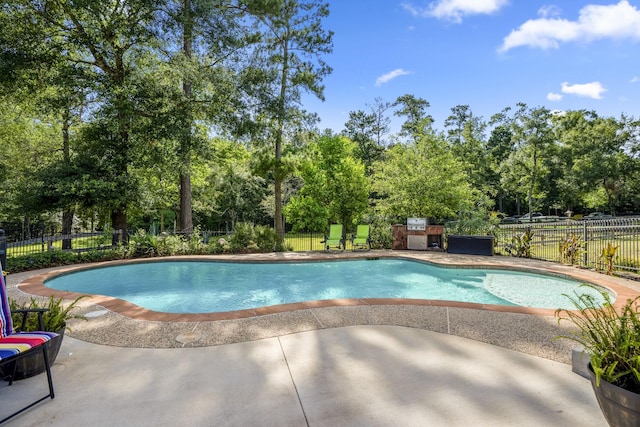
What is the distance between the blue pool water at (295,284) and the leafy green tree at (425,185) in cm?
416

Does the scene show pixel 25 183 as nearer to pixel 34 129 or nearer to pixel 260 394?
pixel 34 129

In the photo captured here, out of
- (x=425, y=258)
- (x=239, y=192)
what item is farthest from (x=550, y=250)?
(x=239, y=192)

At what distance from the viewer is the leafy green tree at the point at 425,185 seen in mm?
13055

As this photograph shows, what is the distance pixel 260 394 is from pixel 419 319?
2.39 metres

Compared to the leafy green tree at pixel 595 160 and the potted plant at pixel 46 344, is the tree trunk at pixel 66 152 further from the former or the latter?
the leafy green tree at pixel 595 160

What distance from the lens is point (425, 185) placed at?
514 inches

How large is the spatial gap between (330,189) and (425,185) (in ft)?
17.9

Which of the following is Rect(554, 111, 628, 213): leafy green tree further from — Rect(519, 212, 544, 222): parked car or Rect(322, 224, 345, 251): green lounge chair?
Rect(322, 224, 345, 251): green lounge chair

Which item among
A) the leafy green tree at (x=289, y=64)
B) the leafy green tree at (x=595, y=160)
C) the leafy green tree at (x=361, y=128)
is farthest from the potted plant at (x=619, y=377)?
the leafy green tree at (x=595, y=160)

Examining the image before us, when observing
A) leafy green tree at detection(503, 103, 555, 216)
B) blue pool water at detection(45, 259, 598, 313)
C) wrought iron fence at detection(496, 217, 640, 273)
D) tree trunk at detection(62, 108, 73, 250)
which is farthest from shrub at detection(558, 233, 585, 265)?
leafy green tree at detection(503, 103, 555, 216)

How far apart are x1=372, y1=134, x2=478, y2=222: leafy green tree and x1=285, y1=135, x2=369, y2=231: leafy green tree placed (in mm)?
2414

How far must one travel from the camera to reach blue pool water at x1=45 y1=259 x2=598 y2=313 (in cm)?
655

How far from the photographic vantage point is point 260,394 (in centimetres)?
241

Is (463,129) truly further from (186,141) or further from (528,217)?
(186,141)
